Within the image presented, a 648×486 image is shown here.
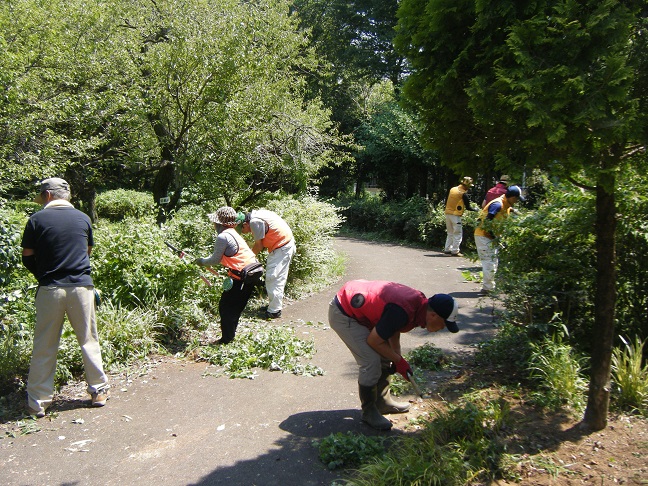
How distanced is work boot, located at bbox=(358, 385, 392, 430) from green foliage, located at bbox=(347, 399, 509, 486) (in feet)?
1.04

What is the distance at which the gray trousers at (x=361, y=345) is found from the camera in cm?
438

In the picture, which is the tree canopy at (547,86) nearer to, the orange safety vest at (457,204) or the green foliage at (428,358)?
the green foliage at (428,358)

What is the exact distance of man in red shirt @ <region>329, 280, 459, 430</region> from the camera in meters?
4.07

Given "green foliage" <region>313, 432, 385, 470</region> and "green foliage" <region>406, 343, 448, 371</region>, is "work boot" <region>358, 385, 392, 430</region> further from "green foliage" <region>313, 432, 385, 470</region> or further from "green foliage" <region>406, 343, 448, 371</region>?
"green foliage" <region>406, 343, 448, 371</region>

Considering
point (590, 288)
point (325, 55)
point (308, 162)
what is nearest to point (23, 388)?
point (590, 288)

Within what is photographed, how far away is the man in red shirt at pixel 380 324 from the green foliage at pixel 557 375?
1.27 meters

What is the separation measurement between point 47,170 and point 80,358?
4884 mm

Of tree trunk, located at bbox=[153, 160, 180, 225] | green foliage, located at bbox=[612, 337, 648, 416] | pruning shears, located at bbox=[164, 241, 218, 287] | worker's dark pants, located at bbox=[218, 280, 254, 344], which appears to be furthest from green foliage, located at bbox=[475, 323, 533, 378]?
tree trunk, located at bbox=[153, 160, 180, 225]

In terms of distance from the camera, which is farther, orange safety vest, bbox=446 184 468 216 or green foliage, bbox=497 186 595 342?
orange safety vest, bbox=446 184 468 216

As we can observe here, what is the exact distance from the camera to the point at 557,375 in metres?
4.71

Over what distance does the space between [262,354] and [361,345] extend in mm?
2114

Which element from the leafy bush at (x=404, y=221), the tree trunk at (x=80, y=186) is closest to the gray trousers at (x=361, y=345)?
the leafy bush at (x=404, y=221)

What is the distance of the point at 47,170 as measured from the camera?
360 inches

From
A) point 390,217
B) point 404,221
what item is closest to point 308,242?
point 404,221
